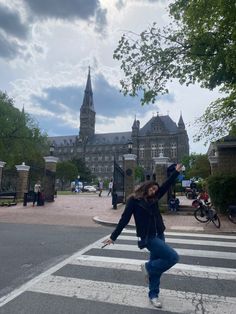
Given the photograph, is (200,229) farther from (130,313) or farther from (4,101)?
(4,101)

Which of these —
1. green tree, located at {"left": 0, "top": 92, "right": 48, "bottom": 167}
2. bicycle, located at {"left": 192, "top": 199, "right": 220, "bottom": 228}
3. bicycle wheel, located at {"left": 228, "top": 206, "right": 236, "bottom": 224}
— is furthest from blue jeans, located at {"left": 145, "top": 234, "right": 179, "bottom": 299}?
green tree, located at {"left": 0, "top": 92, "right": 48, "bottom": 167}

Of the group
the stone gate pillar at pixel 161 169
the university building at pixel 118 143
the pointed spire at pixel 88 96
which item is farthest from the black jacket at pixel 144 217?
the pointed spire at pixel 88 96

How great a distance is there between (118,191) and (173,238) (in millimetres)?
12127

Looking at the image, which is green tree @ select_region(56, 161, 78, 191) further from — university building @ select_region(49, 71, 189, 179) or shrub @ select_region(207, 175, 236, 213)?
shrub @ select_region(207, 175, 236, 213)

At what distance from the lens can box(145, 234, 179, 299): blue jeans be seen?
4.16 metres

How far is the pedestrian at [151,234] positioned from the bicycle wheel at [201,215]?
9298 millimetres

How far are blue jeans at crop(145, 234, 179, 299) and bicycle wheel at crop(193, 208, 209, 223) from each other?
9296mm

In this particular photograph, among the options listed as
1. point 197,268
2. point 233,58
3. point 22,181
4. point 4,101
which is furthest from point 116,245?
point 4,101

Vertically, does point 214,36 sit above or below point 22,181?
above

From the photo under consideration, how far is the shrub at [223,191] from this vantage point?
14680 mm

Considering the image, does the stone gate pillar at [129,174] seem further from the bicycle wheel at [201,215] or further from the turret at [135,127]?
the turret at [135,127]

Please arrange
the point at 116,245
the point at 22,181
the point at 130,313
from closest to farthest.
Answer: the point at 130,313 → the point at 116,245 → the point at 22,181

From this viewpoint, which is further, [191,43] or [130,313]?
[191,43]

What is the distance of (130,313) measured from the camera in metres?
3.89
